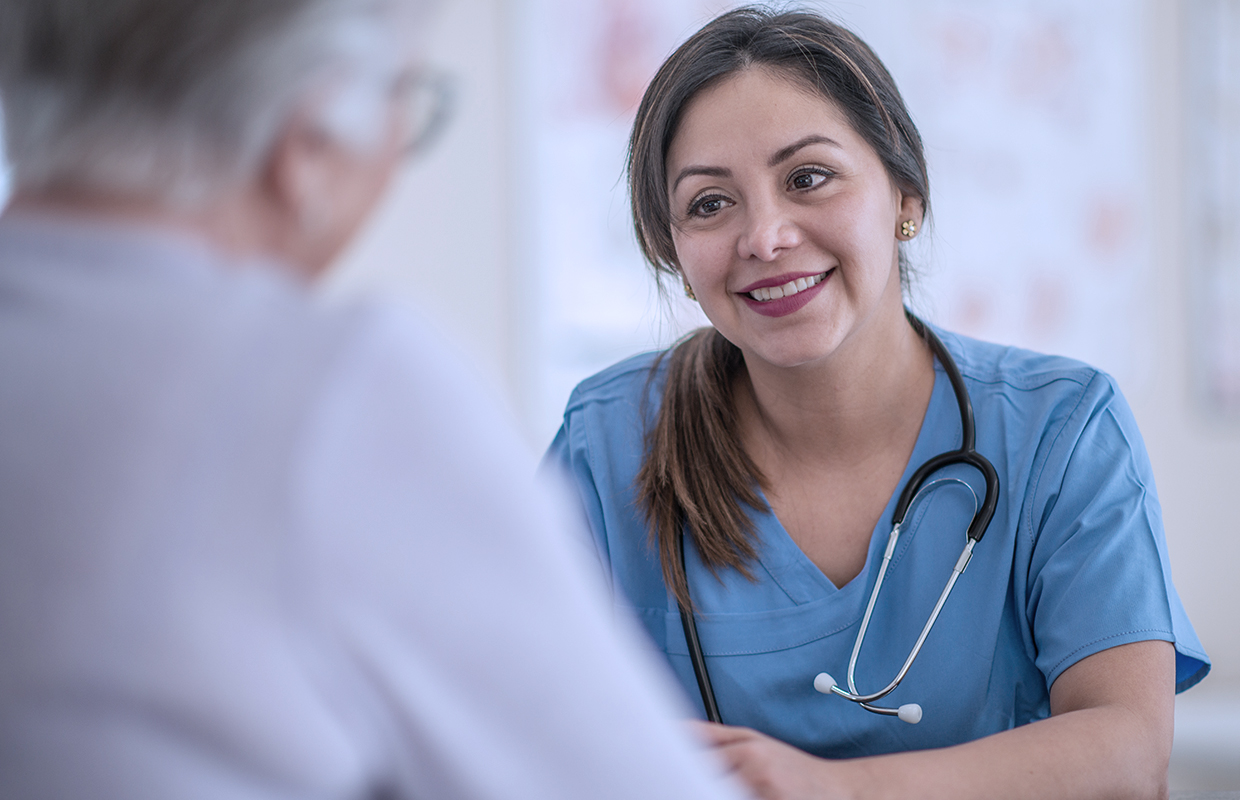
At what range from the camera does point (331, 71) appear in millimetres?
482

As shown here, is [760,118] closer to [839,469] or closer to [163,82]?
[839,469]

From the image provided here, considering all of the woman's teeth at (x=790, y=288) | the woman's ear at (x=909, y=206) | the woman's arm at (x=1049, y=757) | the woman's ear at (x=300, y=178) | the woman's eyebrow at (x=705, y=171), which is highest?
the woman's eyebrow at (x=705, y=171)

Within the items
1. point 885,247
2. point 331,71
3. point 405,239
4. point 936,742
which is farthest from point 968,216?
point 331,71

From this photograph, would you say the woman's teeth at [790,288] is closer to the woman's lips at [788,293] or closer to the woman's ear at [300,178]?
the woman's lips at [788,293]

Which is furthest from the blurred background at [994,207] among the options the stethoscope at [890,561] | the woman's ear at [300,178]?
the woman's ear at [300,178]

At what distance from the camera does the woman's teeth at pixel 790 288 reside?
1.12 metres

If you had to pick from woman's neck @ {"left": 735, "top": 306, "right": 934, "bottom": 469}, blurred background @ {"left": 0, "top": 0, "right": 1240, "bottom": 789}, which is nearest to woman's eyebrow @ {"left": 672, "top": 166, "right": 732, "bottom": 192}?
woman's neck @ {"left": 735, "top": 306, "right": 934, "bottom": 469}

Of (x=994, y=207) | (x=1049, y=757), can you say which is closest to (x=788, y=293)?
(x=1049, y=757)

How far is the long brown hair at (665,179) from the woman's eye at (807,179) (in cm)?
7

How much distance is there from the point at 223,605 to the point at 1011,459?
874 millimetres

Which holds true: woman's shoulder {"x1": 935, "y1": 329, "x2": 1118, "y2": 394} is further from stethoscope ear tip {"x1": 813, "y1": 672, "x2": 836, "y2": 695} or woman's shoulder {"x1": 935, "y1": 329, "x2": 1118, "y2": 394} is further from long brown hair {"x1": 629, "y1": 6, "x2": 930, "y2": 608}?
stethoscope ear tip {"x1": 813, "y1": 672, "x2": 836, "y2": 695}

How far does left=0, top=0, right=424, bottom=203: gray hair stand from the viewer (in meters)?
0.46

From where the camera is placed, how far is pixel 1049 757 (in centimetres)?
86

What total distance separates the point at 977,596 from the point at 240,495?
2.72 feet
